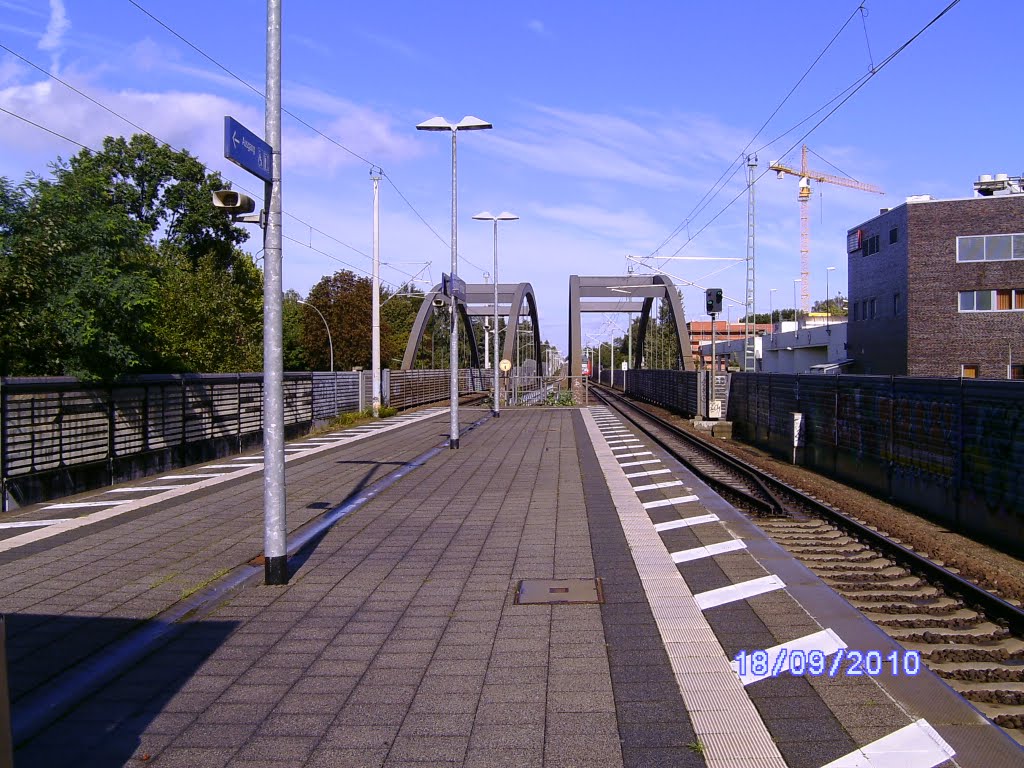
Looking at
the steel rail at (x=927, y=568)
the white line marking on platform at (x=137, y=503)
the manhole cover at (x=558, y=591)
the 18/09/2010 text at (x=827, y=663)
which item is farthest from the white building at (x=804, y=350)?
the 18/09/2010 text at (x=827, y=663)

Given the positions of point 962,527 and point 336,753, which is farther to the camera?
point 962,527

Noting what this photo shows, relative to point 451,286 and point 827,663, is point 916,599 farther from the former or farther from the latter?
point 451,286

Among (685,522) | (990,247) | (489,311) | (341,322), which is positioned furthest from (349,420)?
(489,311)

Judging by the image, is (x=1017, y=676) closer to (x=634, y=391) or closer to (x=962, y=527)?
(x=962, y=527)

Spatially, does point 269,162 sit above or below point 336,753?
above

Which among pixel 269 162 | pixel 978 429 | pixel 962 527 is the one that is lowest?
pixel 962 527

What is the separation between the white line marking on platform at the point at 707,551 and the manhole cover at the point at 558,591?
1.19 metres

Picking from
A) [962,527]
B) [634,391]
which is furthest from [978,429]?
[634,391]

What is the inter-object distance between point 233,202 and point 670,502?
23.7 ft

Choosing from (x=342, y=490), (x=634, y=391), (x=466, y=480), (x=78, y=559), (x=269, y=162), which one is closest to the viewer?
(x=269, y=162)

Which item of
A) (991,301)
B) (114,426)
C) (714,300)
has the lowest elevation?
(114,426)

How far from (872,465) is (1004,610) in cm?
821

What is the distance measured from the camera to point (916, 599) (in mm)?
7262

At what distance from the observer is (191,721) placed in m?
4.41
